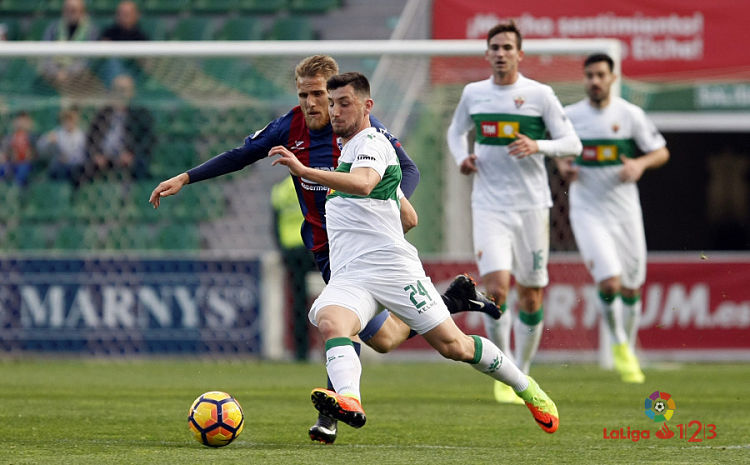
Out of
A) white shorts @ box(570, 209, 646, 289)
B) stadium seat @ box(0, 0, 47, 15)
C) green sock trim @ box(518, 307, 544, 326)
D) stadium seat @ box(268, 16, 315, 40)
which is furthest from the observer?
stadium seat @ box(0, 0, 47, 15)

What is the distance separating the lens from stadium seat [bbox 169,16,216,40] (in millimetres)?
17578

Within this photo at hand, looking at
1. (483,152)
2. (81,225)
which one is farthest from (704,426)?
(81,225)

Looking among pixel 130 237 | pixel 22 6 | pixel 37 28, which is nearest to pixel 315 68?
pixel 130 237

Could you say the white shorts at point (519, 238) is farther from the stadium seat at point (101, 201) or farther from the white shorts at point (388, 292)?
the stadium seat at point (101, 201)

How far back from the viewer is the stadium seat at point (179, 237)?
14.7 metres

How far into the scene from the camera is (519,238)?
30.6 feet

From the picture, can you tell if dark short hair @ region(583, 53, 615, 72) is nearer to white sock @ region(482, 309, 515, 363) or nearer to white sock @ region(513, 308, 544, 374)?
white sock @ region(513, 308, 544, 374)

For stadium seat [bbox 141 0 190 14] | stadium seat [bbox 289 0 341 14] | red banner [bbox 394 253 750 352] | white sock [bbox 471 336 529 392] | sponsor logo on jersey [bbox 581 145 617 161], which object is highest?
stadium seat [bbox 141 0 190 14]

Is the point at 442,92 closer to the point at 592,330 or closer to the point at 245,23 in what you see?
the point at 592,330

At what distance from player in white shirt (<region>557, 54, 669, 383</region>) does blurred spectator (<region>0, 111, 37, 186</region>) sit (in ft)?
20.3

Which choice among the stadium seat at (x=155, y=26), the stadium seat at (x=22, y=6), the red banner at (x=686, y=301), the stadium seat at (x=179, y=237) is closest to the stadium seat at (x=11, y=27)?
the stadium seat at (x=22, y=6)

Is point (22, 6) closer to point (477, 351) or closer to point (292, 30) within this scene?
point (292, 30)

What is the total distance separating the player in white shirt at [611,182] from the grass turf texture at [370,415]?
34.3 inches

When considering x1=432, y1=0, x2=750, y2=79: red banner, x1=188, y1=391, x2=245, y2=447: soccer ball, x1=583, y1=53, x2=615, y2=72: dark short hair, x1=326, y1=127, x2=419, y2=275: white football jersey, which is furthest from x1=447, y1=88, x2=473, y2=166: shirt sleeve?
x1=432, y1=0, x2=750, y2=79: red banner
